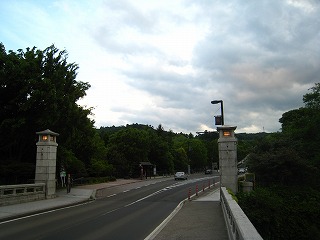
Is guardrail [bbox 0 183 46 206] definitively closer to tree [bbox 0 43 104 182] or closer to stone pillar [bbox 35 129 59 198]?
stone pillar [bbox 35 129 59 198]

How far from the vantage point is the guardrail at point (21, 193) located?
19.2 metres

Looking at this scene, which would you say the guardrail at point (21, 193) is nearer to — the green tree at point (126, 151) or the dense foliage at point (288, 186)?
the dense foliage at point (288, 186)

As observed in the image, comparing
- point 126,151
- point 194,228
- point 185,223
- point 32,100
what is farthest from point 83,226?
point 126,151

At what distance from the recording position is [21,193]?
20828 millimetres

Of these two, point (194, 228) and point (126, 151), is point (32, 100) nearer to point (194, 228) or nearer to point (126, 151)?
point (194, 228)

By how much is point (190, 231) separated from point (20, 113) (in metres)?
19.6

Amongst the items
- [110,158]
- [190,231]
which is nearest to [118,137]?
[110,158]

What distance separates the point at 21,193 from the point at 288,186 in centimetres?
2344

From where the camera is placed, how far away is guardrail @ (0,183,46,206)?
63.2ft

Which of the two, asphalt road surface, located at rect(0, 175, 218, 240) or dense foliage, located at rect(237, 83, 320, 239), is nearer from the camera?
asphalt road surface, located at rect(0, 175, 218, 240)

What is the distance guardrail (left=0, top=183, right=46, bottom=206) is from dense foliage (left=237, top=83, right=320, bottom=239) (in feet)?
41.8

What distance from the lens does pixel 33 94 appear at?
83.5ft

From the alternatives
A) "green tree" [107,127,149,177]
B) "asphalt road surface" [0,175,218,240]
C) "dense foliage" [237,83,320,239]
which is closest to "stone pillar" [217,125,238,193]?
"dense foliage" [237,83,320,239]

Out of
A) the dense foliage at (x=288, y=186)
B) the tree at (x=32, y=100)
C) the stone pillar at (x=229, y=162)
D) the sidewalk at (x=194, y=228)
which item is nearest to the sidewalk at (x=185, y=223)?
the sidewalk at (x=194, y=228)
